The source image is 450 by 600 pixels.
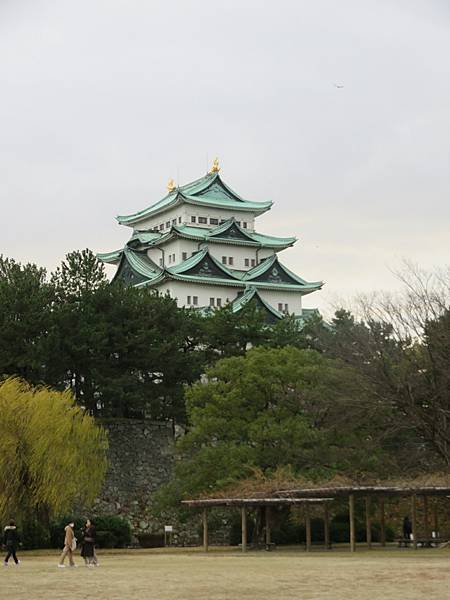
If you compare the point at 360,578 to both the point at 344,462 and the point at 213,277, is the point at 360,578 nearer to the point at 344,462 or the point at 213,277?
the point at 344,462

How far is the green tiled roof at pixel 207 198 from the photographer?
71.1m

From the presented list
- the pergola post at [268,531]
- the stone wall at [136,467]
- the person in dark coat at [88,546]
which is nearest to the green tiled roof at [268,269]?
the stone wall at [136,467]

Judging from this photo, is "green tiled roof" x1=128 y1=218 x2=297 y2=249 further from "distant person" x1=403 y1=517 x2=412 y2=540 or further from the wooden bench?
the wooden bench

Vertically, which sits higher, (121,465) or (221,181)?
(221,181)

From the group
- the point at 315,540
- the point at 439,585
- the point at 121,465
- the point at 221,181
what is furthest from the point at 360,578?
the point at 221,181

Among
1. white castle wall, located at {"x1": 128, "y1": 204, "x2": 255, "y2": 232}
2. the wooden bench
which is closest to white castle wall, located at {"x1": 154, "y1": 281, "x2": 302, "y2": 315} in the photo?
white castle wall, located at {"x1": 128, "y1": 204, "x2": 255, "y2": 232}

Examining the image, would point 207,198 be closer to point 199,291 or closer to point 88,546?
point 199,291

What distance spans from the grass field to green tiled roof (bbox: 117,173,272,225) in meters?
42.9

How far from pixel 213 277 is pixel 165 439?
1820 cm

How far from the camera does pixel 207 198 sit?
72375mm

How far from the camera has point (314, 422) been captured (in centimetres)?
3900

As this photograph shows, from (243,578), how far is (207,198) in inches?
2068

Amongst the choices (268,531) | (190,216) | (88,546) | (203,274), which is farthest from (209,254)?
(88,546)

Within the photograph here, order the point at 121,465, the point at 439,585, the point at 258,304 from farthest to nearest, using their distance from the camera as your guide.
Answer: the point at 258,304 → the point at 121,465 → the point at 439,585
